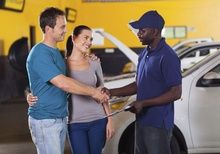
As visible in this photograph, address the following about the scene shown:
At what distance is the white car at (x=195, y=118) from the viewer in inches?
222

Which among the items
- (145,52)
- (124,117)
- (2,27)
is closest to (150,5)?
(2,27)

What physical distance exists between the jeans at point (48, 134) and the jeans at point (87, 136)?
1.20ft

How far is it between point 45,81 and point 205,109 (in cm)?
268

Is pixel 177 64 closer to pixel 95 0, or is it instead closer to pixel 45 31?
pixel 45 31

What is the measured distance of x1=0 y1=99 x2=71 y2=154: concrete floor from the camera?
7711mm

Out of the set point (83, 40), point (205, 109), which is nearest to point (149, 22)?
point (83, 40)

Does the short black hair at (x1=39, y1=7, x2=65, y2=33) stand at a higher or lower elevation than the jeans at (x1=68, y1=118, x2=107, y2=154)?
higher

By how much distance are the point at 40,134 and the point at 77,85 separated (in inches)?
17.2

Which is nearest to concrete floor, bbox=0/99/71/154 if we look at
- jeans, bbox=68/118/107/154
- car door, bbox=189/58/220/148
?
car door, bbox=189/58/220/148

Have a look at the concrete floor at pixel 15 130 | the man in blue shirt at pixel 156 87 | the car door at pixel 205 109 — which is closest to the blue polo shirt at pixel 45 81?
the man in blue shirt at pixel 156 87

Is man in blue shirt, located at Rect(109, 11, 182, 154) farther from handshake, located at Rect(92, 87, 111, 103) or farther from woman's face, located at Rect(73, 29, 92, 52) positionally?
woman's face, located at Rect(73, 29, 92, 52)

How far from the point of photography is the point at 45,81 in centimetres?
345

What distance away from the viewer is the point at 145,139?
381cm

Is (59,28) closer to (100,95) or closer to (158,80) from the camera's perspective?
(100,95)
